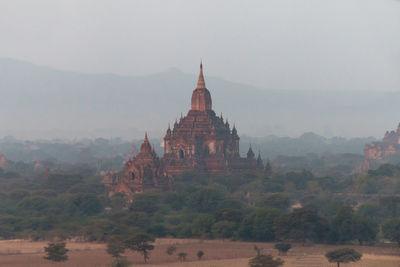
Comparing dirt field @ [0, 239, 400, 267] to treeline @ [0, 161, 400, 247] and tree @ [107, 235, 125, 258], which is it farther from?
treeline @ [0, 161, 400, 247]

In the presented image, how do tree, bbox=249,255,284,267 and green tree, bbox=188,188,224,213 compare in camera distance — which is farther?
green tree, bbox=188,188,224,213

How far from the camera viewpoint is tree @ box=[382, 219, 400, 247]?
61.9 metres

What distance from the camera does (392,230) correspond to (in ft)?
206

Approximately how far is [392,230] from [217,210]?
14.5m

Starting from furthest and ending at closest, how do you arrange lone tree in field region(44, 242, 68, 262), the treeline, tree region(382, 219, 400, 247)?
→ the treeline, tree region(382, 219, 400, 247), lone tree in field region(44, 242, 68, 262)

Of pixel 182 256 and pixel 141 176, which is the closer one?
pixel 182 256

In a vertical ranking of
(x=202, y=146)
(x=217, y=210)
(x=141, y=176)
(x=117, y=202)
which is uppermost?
(x=202, y=146)

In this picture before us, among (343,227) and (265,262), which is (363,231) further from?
(265,262)

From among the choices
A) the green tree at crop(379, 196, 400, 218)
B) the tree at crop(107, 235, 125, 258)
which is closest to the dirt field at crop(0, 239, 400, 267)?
the tree at crop(107, 235, 125, 258)

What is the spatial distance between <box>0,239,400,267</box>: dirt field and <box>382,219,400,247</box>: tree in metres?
1.41

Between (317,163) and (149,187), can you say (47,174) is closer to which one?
(149,187)

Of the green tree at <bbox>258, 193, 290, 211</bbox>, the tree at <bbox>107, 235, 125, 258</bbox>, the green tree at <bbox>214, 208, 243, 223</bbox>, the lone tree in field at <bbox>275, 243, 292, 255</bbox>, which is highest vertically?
the green tree at <bbox>258, 193, 290, 211</bbox>

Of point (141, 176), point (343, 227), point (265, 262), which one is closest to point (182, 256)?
point (265, 262)

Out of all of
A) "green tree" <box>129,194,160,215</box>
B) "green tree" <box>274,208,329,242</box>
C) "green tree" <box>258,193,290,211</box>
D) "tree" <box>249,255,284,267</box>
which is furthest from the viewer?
"green tree" <box>258,193,290,211</box>
